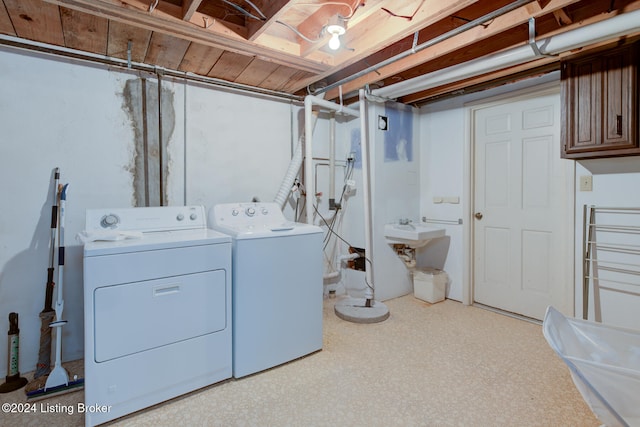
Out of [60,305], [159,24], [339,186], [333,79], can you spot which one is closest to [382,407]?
[60,305]

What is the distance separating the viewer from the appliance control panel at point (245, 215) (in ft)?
7.69

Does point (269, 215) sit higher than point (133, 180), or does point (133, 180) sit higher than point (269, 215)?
point (133, 180)

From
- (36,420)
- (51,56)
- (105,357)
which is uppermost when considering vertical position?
(51,56)

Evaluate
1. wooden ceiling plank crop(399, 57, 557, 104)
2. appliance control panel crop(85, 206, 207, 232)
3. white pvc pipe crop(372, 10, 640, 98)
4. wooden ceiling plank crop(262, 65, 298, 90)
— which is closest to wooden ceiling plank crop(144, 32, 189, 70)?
wooden ceiling plank crop(262, 65, 298, 90)

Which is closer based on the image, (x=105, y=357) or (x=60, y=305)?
(x=105, y=357)

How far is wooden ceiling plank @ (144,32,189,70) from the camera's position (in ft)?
6.70

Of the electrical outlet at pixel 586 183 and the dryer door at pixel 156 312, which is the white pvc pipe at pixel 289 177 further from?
the electrical outlet at pixel 586 183

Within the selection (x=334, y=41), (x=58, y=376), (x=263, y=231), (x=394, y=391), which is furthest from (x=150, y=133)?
(x=394, y=391)

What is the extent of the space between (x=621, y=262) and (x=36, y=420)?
3.61 metres

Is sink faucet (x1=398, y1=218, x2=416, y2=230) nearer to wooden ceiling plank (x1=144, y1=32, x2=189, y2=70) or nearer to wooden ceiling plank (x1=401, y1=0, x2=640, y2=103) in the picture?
wooden ceiling plank (x1=401, y1=0, x2=640, y2=103)

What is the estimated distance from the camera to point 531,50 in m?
2.03

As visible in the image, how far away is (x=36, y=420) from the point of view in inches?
63.2

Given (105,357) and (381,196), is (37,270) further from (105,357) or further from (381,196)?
(381,196)

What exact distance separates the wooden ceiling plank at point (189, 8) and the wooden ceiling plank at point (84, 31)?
47 cm
